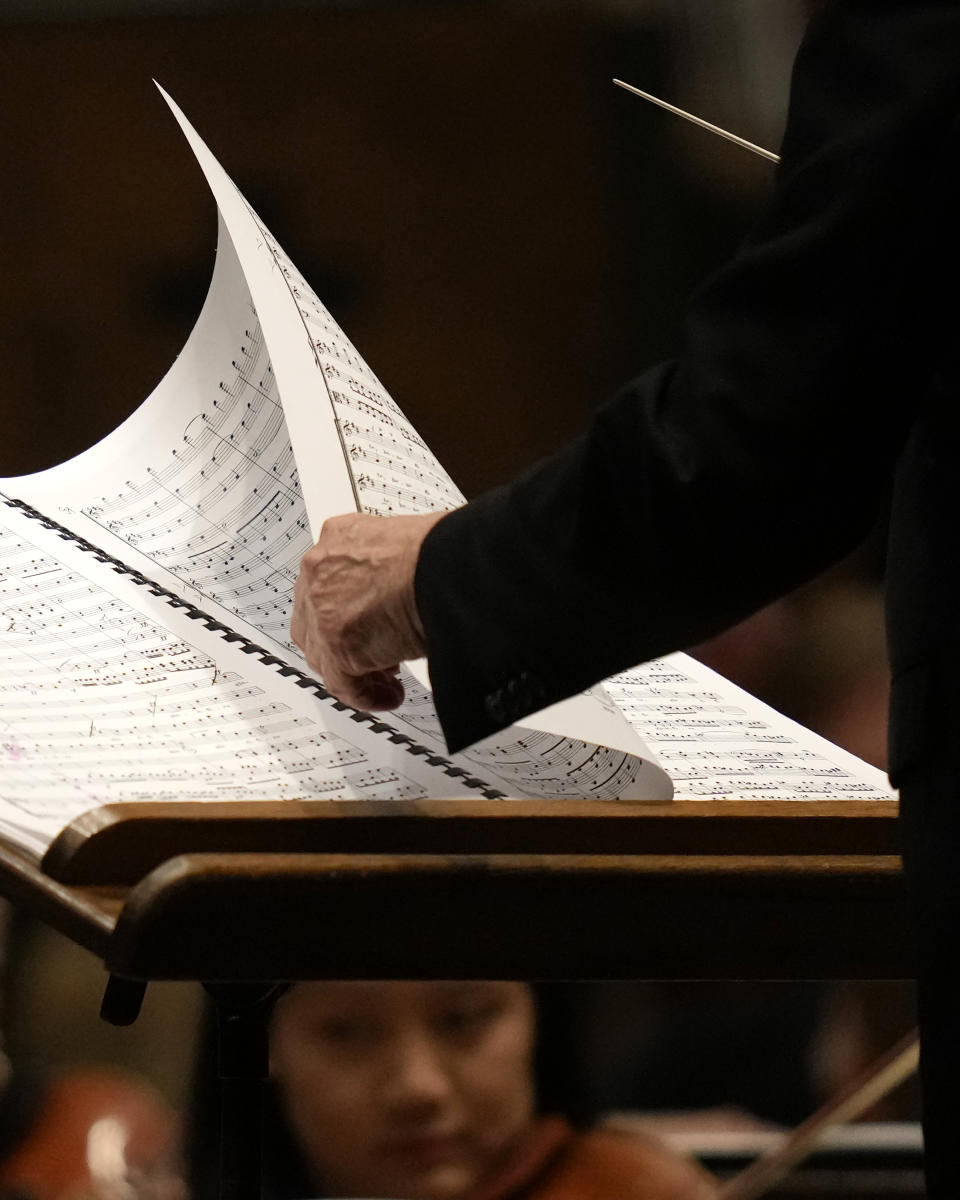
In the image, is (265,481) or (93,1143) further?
(93,1143)

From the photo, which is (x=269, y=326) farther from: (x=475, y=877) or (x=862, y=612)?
(x=862, y=612)

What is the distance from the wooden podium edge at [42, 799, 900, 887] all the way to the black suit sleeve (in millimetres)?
51

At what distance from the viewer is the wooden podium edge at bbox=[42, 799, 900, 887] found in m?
0.69

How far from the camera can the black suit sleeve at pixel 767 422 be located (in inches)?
24.5

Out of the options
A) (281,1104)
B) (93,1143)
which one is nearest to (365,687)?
(281,1104)

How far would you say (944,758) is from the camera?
0.66 metres

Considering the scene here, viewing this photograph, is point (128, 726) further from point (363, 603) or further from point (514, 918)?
point (514, 918)

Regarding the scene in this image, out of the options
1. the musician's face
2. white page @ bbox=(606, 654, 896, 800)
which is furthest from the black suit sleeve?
the musician's face

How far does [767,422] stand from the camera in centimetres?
64

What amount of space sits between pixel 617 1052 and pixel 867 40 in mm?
2109

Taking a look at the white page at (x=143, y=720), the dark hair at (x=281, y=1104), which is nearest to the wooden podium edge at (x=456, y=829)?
the white page at (x=143, y=720)

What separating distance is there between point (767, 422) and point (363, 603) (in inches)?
9.7

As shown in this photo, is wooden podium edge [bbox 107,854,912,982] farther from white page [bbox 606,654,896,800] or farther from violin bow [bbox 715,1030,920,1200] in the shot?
violin bow [bbox 715,1030,920,1200]

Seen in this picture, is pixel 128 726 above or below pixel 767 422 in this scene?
below
